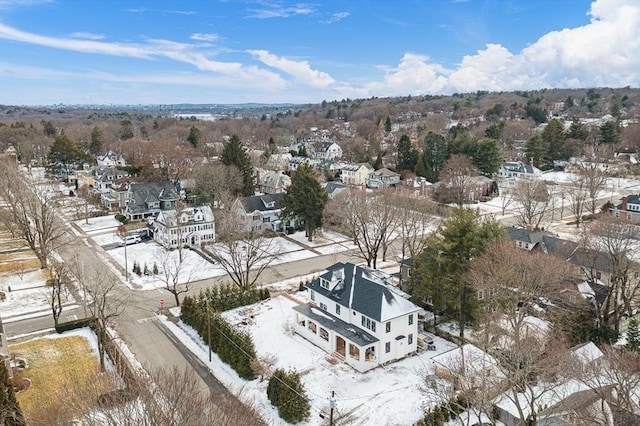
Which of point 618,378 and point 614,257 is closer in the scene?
point 618,378

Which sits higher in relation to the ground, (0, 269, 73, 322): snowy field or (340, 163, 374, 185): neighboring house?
(340, 163, 374, 185): neighboring house

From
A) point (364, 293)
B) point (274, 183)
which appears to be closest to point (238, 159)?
point (274, 183)

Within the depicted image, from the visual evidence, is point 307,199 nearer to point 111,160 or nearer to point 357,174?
point 357,174

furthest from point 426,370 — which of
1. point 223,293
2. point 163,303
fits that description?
point 163,303

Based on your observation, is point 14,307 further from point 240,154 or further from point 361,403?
point 240,154

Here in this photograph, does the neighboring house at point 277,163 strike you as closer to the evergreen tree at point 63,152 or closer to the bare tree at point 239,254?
the evergreen tree at point 63,152

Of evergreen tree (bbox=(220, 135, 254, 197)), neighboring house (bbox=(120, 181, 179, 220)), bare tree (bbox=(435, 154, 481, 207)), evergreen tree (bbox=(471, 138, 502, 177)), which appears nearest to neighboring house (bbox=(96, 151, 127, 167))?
neighboring house (bbox=(120, 181, 179, 220))

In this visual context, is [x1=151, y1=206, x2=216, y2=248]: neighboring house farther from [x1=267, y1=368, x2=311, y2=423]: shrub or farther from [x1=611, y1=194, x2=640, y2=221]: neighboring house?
[x1=611, y1=194, x2=640, y2=221]: neighboring house

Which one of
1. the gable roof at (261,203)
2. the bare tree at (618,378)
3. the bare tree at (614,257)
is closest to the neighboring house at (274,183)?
the gable roof at (261,203)
